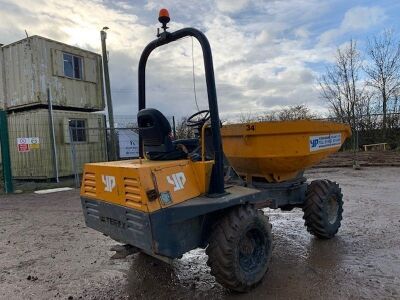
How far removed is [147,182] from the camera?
3.52 meters

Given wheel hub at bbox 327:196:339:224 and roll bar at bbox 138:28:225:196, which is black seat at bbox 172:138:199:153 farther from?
wheel hub at bbox 327:196:339:224

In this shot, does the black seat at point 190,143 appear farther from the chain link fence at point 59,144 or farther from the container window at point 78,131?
the container window at point 78,131

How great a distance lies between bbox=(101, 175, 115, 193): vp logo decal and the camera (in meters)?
3.91

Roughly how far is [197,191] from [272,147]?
135cm

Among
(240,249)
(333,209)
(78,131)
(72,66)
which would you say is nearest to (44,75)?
(72,66)

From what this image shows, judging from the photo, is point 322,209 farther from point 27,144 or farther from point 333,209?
point 27,144

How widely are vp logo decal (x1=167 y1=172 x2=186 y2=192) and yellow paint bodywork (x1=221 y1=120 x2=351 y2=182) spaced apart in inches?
53.4

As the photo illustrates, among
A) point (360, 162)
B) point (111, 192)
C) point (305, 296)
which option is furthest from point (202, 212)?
point (360, 162)

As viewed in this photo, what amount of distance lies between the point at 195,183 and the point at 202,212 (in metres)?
0.37

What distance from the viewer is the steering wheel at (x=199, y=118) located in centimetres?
421

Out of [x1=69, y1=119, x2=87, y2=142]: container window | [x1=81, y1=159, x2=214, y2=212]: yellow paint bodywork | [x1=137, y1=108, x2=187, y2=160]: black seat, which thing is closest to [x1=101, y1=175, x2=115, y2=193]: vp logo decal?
[x1=81, y1=159, x2=214, y2=212]: yellow paint bodywork

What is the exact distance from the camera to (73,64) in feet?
51.9

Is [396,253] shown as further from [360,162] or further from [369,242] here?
[360,162]

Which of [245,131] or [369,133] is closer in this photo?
[245,131]
